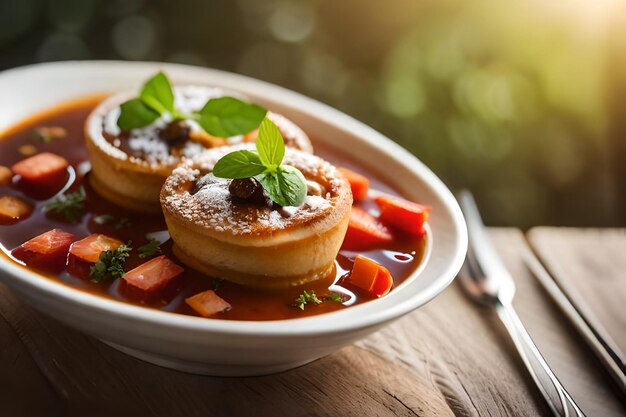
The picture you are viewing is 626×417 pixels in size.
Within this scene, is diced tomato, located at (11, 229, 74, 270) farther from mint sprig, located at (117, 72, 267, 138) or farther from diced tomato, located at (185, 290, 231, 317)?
mint sprig, located at (117, 72, 267, 138)

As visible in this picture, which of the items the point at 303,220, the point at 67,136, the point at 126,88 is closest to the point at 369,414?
the point at 303,220

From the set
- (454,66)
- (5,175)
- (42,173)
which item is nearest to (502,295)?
(42,173)

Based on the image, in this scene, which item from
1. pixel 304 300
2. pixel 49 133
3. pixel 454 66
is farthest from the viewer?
pixel 454 66

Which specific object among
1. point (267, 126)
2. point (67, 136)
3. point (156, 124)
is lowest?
point (67, 136)

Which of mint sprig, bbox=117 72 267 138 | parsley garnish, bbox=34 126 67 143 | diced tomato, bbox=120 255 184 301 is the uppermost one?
mint sprig, bbox=117 72 267 138

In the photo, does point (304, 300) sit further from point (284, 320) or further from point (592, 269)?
point (592, 269)

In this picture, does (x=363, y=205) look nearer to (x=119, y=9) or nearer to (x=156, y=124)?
(x=156, y=124)

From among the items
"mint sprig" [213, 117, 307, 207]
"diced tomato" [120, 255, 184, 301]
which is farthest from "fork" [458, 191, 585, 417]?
"diced tomato" [120, 255, 184, 301]
